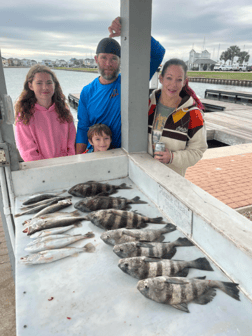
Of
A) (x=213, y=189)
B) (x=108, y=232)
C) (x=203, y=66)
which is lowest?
(x=213, y=189)

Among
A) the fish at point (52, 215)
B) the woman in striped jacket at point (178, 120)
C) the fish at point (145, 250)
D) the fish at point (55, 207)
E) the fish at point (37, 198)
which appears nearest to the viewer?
the fish at point (145, 250)

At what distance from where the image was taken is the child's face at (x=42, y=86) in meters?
2.96

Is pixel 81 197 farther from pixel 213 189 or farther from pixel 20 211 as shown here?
pixel 213 189

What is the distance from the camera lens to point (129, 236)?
171 centimetres

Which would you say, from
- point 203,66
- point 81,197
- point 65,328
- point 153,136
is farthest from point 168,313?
point 203,66

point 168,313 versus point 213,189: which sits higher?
point 168,313

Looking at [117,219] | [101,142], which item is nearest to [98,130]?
[101,142]

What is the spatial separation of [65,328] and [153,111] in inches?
86.4

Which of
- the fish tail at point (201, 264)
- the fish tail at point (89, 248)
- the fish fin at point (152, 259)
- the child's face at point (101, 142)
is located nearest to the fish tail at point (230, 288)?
the fish tail at point (201, 264)

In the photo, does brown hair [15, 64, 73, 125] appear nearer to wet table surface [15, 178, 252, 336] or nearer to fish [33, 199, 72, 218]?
fish [33, 199, 72, 218]

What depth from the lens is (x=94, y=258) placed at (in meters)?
1.61

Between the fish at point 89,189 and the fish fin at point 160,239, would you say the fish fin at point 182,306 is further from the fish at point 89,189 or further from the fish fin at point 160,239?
the fish at point 89,189

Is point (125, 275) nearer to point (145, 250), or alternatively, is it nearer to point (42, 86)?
point (145, 250)

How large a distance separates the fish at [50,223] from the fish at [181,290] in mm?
793
